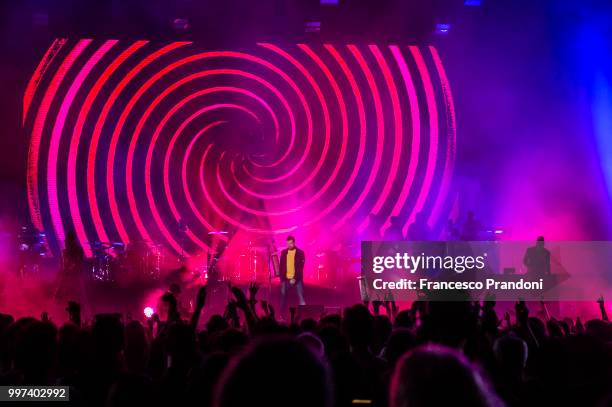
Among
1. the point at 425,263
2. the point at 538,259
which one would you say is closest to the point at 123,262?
the point at 425,263

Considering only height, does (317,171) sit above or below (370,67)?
below

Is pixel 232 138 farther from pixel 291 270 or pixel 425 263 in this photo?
pixel 425 263

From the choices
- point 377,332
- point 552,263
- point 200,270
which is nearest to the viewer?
point 377,332

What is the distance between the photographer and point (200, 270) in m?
13.5

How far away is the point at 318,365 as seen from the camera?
1.29 metres

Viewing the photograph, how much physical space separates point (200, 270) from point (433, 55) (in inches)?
283

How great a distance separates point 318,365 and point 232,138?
1433 centimetres

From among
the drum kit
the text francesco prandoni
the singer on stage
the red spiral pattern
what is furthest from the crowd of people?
the red spiral pattern

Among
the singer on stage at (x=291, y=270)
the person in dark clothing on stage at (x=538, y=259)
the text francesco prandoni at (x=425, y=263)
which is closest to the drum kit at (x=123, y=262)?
the singer on stage at (x=291, y=270)

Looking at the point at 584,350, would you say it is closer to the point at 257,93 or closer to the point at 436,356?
the point at 436,356

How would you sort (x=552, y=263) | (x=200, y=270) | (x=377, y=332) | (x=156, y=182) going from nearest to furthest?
(x=377, y=332) → (x=552, y=263) → (x=200, y=270) → (x=156, y=182)

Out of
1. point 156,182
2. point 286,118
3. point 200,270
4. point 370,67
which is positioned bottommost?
point 200,270

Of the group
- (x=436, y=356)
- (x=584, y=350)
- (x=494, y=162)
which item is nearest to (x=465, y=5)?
(x=494, y=162)

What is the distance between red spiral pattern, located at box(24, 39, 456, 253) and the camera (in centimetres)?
1422
